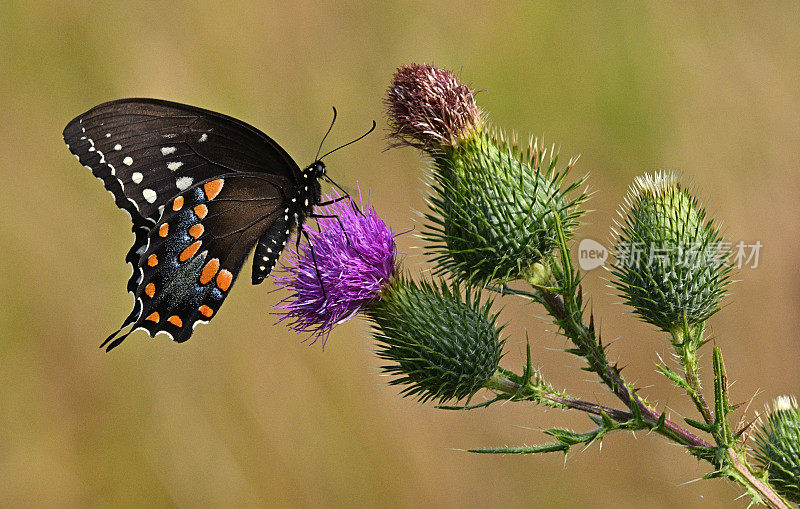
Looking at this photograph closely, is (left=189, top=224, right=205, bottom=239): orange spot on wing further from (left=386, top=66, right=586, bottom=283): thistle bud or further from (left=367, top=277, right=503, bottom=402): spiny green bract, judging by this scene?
(left=386, top=66, right=586, bottom=283): thistle bud

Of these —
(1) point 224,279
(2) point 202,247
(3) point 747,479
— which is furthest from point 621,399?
(2) point 202,247

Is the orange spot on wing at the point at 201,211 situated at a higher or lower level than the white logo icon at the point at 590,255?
higher

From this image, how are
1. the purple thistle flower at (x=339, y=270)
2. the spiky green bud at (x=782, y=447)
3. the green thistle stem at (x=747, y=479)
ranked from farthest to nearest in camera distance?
the purple thistle flower at (x=339, y=270)
the spiky green bud at (x=782, y=447)
the green thistle stem at (x=747, y=479)

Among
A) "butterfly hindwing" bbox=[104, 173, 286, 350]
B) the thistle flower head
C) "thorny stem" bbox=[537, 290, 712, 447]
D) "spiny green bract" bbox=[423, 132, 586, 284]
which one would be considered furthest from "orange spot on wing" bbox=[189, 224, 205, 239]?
"thorny stem" bbox=[537, 290, 712, 447]

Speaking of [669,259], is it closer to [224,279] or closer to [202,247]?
[224,279]

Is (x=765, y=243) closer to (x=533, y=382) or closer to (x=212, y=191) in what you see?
(x=533, y=382)

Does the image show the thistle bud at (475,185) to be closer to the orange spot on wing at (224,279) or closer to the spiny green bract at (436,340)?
the spiny green bract at (436,340)

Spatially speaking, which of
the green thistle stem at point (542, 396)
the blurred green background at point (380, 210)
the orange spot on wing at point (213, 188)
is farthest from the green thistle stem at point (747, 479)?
the blurred green background at point (380, 210)
